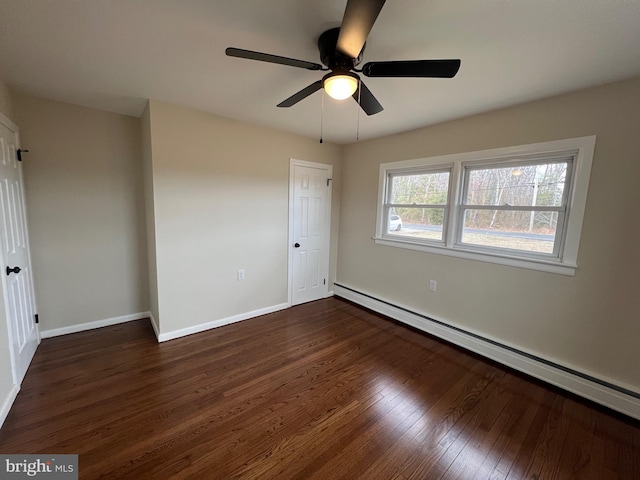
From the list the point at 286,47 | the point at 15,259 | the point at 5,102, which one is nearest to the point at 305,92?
the point at 286,47

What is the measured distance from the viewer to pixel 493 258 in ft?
8.36

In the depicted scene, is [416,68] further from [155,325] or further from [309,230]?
[155,325]

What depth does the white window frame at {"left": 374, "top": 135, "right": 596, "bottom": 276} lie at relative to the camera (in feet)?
6.75

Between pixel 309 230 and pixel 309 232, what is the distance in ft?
0.09

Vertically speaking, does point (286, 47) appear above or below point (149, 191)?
above

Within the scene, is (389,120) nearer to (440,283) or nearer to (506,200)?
(506,200)

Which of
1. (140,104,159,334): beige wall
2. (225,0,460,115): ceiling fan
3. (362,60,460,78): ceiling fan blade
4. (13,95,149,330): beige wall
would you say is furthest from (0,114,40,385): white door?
(362,60,460,78): ceiling fan blade

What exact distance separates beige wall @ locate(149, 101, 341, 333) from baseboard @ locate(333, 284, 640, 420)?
1.81 meters

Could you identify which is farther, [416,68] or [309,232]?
[309,232]

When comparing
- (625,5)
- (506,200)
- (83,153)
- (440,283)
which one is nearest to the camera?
(625,5)

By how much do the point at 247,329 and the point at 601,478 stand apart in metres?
2.89

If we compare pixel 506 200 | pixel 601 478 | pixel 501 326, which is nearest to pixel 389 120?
pixel 506 200

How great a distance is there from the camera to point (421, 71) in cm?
133

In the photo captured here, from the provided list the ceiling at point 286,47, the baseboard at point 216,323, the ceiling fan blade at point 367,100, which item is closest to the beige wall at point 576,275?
the ceiling at point 286,47
